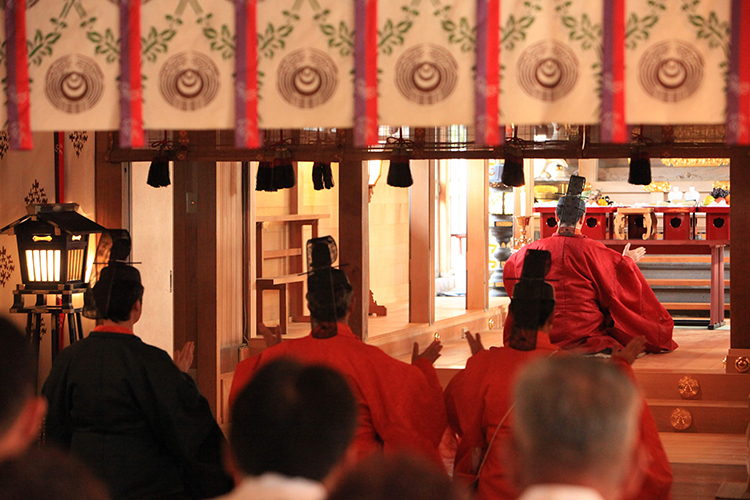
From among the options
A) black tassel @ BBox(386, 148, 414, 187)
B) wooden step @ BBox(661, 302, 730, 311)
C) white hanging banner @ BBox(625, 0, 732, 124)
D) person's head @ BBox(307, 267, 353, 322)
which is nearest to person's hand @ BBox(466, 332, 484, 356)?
person's head @ BBox(307, 267, 353, 322)

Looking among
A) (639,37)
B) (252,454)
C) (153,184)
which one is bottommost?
(252,454)

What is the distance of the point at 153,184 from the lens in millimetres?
5172

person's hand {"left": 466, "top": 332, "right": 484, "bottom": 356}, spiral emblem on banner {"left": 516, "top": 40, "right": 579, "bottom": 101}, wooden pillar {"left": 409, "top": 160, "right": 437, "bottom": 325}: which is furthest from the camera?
wooden pillar {"left": 409, "top": 160, "right": 437, "bottom": 325}

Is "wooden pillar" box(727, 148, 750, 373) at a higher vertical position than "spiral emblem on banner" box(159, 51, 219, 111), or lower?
lower

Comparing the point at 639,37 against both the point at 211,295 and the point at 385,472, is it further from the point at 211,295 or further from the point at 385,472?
the point at 211,295

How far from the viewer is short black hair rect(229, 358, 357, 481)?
156 cm

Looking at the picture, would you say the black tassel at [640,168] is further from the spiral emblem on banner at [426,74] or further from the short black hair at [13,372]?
the short black hair at [13,372]

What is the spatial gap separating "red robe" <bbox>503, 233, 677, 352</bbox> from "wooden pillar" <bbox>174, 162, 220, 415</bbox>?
2083 mm

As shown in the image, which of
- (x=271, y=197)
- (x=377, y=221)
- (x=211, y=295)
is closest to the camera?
(x=211, y=295)

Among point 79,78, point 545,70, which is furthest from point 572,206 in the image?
point 79,78

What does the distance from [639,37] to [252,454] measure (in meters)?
1.67

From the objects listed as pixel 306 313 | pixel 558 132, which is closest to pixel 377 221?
pixel 306 313

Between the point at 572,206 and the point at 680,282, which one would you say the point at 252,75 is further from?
the point at 680,282

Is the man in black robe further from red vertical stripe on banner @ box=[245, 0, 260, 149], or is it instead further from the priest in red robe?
the priest in red robe
